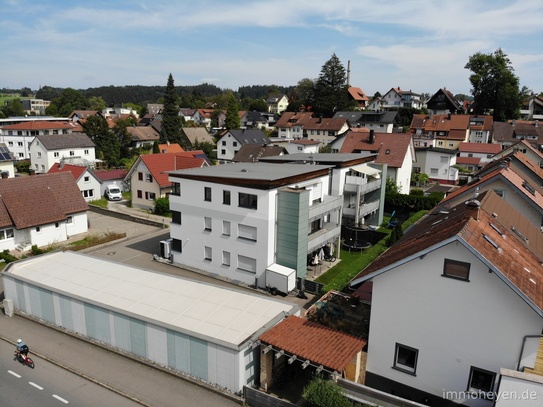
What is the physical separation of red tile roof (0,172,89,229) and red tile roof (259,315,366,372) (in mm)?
27157

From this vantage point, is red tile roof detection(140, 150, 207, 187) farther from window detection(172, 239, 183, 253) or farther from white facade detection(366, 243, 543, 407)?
white facade detection(366, 243, 543, 407)

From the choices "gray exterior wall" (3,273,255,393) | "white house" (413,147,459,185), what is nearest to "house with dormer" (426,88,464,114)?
"white house" (413,147,459,185)

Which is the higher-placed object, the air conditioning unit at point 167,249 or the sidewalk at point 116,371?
the air conditioning unit at point 167,249

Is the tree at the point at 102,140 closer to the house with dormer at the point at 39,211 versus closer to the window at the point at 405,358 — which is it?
the house with dormer at the point at 39,211

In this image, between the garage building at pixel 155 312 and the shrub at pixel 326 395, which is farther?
the garage building at pixel 155 312

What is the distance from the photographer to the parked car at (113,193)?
53.2 meters

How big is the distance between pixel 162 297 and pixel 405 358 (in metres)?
12.3

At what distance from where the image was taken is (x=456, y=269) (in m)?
14.4

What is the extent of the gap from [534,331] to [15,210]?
3767 centimetres

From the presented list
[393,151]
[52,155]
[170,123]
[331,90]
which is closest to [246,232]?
[393,151]

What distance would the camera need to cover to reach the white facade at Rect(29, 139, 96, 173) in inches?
2566

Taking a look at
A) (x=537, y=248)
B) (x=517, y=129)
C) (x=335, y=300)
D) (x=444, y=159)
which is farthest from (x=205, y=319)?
(x=517, y=129)

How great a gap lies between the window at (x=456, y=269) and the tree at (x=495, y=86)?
100119 mm

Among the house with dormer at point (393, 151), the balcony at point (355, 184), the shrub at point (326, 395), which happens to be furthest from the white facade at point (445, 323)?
the house with dormer at point (393, 151)
